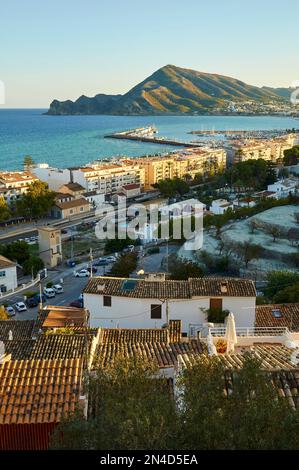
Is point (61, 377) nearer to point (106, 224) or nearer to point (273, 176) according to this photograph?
point (106, 224)

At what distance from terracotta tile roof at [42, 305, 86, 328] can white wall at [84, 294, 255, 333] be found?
0.44 metres

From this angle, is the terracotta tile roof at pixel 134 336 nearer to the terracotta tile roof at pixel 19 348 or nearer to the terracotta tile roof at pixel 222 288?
the terracotta tile roof at pixel 19 348

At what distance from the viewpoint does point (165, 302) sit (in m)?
11.7

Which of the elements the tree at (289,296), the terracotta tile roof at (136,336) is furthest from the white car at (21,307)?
the terracotta tile roof at (136,336)

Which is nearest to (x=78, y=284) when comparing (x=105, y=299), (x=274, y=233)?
(x=274, y=233)

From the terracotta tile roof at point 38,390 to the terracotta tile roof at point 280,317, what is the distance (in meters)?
7.65

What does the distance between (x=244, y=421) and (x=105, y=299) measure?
370 inches

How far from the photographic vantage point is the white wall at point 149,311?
11.7 meters

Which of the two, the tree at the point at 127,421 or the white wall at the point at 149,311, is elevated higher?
the tree at the point at 127,421

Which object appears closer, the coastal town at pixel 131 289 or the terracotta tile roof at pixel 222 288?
the coastal town at pixel 131 289

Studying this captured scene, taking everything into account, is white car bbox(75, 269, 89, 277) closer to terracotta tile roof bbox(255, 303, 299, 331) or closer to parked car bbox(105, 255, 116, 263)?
parked car bbox(105, 255, 116, 263)

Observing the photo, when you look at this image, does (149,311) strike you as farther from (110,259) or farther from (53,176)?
(53,176)

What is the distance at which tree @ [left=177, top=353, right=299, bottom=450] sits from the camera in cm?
280

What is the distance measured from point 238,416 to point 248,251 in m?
18.7
